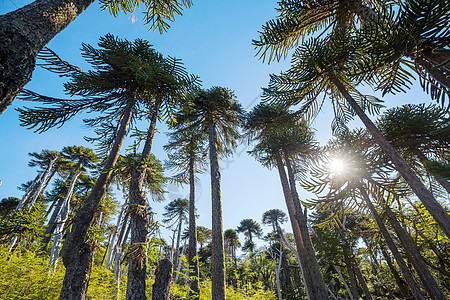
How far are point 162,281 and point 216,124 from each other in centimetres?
1036

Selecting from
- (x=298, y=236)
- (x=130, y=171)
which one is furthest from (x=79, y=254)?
(x=298, y=236)

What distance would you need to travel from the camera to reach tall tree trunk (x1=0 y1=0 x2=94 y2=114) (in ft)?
3.23

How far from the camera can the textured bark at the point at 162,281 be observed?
6.86 feet

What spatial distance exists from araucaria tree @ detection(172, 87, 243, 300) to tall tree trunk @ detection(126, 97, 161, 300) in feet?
15.9

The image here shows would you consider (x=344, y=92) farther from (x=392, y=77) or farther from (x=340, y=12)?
(x=340, y=12)

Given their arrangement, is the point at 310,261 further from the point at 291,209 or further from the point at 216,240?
the point at 216,240

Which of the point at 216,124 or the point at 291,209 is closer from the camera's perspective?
the point at 291,209

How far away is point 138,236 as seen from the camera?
321cm

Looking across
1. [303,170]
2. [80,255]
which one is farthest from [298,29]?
[303,170]

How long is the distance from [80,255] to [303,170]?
11779 mm

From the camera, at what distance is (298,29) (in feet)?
14.5

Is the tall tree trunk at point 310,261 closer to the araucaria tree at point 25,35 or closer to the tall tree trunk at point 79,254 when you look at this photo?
the tall tree trunk at point 79,254

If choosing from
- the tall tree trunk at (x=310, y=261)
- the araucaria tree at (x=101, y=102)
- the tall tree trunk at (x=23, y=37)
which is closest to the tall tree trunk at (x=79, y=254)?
the araucaria tree at (x=101, y=102)

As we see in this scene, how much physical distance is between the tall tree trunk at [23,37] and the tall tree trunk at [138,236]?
263 centimetres
